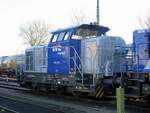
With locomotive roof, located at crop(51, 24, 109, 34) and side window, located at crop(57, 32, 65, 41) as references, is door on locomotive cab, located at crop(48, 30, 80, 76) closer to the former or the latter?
side window, located at crop(57, 32, 65, 41)

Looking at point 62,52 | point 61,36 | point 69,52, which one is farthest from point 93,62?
point 61,36

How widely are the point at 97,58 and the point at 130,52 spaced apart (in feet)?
6.03

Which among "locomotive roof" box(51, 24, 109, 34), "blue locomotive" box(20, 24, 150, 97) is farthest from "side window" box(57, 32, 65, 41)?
"locomotive roof" box(51, 24, 109, 34)

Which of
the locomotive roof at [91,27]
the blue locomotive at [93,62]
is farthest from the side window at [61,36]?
the locomotive roof at [91,27]

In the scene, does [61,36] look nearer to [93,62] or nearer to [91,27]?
[91,27]

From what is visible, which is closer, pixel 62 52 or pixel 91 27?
pixel 91 27

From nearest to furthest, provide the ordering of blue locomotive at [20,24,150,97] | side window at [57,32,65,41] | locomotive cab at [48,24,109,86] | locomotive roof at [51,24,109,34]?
1. blue locomotive at [20,24,150,97]
2. locomotive cab at [48,24,109,86]
3. locomotive roof at [51,24,109,34]
4. side window at [57,32,65,41]

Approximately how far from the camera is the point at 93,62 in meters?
17.5

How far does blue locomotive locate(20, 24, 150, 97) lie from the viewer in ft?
49.4

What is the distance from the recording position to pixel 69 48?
18469 millimetres

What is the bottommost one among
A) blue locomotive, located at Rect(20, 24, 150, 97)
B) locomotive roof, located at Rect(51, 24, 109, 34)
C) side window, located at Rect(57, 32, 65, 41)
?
blue locomotive, located at Rect(20, 24, 150, 97)

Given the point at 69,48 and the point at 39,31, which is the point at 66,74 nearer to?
the point at 69,48

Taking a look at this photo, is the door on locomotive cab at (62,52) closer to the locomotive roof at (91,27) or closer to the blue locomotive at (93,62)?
the blue locomotive at (93,62)

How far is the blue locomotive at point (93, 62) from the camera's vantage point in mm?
15047
